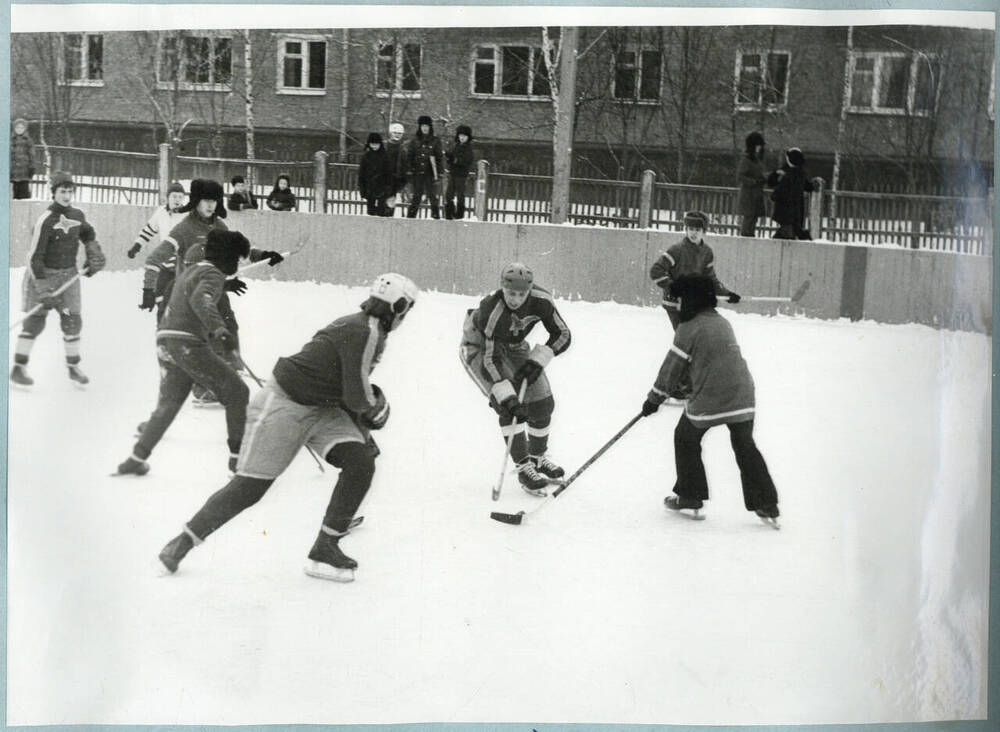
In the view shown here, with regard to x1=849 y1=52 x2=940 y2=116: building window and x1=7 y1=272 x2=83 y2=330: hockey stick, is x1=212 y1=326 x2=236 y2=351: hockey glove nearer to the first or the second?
x1=7 y1=272 x2=83 y2=330: hockey stick

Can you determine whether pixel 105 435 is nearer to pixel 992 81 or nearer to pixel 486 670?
pixel 486 670

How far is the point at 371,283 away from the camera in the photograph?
14.8 ft

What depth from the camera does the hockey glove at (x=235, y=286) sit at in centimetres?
464

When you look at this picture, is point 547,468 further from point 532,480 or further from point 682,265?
point 682,265

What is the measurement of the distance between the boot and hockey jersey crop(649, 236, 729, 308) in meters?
1.61

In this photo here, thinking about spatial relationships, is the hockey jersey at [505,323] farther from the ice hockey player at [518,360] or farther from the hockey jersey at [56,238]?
the hockey jersey at [56,238]

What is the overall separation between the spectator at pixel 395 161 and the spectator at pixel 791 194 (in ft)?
5.51

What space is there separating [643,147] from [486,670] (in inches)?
96.0

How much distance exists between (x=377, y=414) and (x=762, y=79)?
Result: 210 cm

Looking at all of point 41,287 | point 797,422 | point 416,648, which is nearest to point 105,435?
point 41,287

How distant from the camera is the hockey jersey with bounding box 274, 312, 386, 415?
13.7ft

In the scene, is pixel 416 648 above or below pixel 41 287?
below

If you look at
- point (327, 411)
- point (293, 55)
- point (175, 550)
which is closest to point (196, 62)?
point (293, 55)

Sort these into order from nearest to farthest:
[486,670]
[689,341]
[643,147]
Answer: [486,670] < [689,341] < [643,147]
